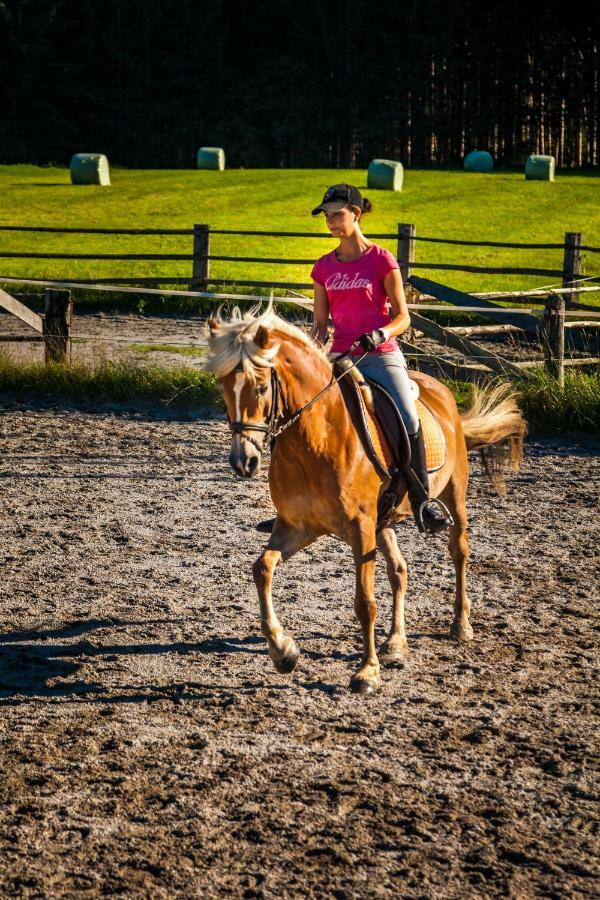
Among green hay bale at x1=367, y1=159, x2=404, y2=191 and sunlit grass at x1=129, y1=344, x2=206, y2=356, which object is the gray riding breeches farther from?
green hay bale at x1=367, y1=159, x2=404, y2=191

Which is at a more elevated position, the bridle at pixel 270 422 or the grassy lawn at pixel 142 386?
the bridle at pixel 270 422

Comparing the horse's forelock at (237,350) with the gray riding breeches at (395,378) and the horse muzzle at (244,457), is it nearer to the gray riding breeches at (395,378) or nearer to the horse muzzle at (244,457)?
the horse muzzle at (244,457)

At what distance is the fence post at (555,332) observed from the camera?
12445 mm

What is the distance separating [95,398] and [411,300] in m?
4.34

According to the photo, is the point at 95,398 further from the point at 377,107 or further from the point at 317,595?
the point at 377,107

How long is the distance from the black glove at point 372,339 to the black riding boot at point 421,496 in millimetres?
735

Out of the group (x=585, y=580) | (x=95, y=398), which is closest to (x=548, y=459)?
(x=585, y=580)

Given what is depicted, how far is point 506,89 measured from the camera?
47.9m

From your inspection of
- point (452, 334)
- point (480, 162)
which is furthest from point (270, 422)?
point (480, 162)

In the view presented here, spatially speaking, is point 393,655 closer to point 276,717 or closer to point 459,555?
point 459,555

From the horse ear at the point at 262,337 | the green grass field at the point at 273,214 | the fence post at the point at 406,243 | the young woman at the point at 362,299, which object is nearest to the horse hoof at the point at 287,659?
the young woman at the point at 362,299

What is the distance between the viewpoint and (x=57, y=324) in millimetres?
13734

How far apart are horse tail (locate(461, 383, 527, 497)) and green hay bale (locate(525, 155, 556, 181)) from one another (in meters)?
32.2

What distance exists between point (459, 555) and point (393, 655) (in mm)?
877
